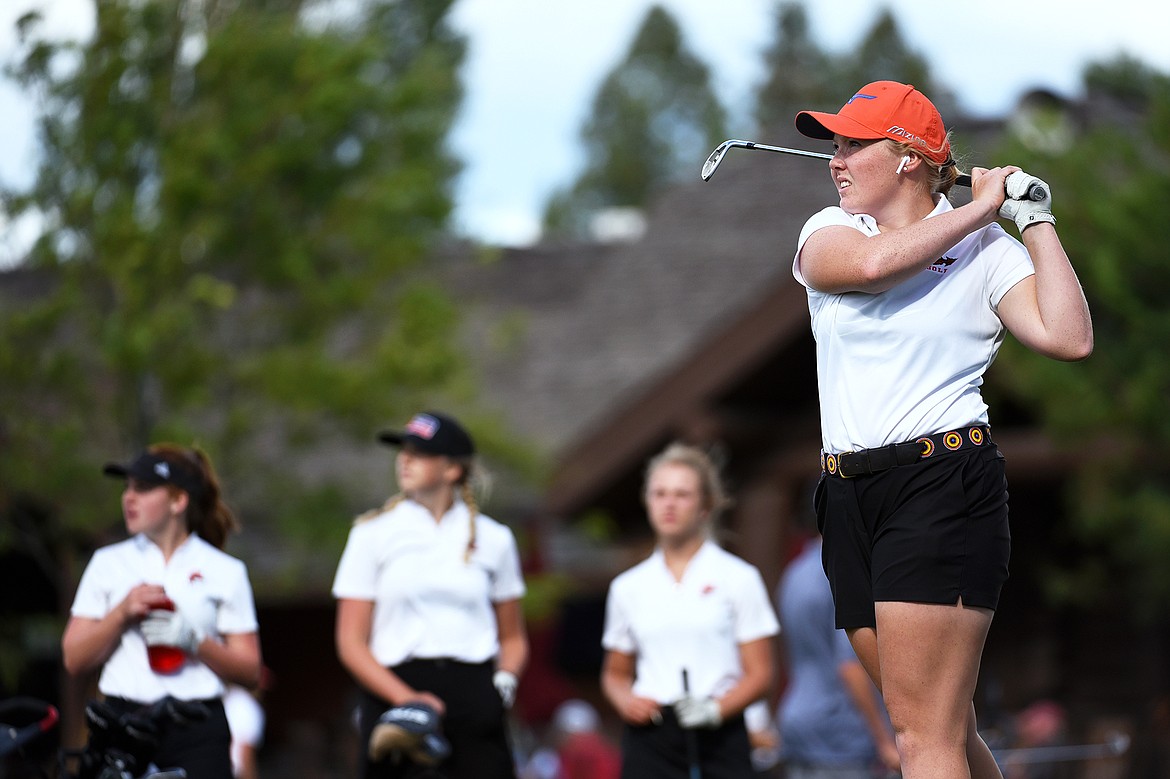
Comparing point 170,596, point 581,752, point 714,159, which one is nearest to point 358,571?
point 170,596

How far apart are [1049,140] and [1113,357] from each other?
6.52 feet

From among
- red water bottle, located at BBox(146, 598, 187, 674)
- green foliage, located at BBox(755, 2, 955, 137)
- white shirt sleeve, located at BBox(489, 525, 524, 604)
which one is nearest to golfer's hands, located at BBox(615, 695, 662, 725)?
white shirt sleeve, located at BBox(489, 525, 524, 604)

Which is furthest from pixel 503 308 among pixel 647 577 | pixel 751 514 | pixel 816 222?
pixel 816 222

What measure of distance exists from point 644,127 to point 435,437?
52.3m

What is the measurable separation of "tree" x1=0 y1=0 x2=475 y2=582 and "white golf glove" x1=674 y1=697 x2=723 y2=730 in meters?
5.54

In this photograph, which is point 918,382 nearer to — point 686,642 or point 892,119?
point 892,119

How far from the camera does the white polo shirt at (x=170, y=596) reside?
5.98 meters

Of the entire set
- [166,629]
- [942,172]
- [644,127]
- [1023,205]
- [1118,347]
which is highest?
[644,127]

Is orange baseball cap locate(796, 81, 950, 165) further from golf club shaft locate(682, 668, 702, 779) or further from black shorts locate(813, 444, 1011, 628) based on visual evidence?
golf club shaft locate(682, 668, 702, 779)

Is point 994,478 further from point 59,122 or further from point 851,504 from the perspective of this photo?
point 59,122

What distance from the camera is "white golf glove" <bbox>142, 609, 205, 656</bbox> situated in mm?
5848

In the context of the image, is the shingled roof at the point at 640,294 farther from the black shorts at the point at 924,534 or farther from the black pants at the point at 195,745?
the black shorts at the point at 924,534

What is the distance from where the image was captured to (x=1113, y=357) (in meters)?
11.8

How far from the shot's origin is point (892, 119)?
4.37m
